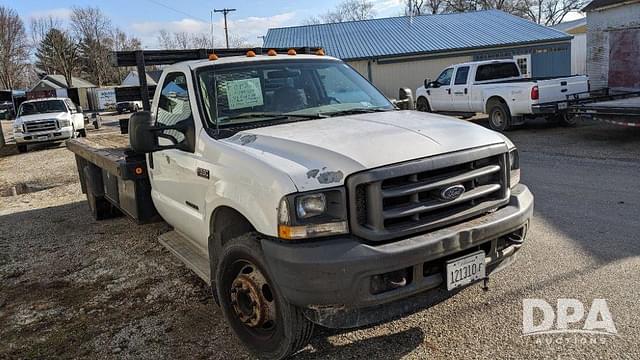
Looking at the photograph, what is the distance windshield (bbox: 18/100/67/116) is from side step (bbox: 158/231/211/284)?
16.6 metres

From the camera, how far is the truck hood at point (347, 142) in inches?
116

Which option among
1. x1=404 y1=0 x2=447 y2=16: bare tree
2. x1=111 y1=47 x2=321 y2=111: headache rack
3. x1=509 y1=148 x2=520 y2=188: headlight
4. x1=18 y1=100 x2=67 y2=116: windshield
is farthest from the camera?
x1=404 y1=0 x2=447 y2=16: bare tree

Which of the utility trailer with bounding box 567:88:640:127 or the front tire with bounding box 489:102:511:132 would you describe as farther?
the front tire with bounding box 489:102:511:132

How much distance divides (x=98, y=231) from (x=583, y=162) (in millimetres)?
8259

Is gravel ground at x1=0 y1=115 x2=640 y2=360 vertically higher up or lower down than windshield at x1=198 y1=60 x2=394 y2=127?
lower down

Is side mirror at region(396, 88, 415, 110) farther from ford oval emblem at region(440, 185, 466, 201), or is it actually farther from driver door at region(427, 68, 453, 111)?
driver door at region(427, 68, 453, 111)

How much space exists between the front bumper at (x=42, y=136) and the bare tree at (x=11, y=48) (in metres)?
66.6

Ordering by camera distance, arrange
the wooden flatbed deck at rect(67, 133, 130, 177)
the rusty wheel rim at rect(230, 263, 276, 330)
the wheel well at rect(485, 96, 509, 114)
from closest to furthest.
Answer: the rusty wheel rim at rect(230, 263, 276, 330)
the wooden flatbed deck at rect(67, 133, 130, 177)
the wheel well at rect(485, 96, 509, 114)

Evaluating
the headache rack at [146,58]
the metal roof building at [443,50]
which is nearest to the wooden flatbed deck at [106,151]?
the headache rack at [146,58]

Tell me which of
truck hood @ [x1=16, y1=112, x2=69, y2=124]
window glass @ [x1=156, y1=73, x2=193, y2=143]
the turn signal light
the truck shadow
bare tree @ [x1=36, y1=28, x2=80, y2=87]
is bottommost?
the truck shadow

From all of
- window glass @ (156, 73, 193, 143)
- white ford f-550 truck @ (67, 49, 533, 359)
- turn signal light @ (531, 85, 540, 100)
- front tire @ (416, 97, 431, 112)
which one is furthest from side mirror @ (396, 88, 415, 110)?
front tire @ (416, 97, 431, 112)

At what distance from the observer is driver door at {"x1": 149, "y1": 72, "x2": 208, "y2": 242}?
4.05m

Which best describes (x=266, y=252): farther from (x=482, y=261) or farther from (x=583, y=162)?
(x=583, y=162)

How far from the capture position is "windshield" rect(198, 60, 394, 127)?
4.10 meters
